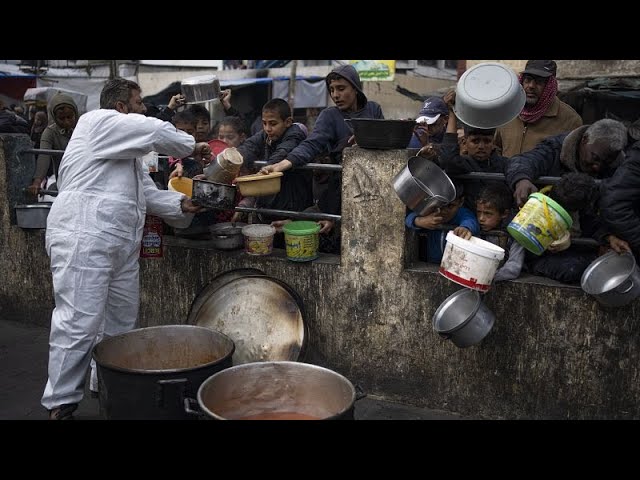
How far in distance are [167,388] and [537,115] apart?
3.37 m

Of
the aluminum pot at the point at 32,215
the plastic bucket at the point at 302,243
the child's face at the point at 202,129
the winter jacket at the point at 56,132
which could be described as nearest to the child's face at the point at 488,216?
the plastic bucket at the point at 302,243

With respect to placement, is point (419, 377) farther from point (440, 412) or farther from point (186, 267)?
point (186, 267)

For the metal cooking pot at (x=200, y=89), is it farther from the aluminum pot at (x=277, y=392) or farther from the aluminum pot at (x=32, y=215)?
the aluminum pot at (x=277, y=392)

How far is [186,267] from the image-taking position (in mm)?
4789

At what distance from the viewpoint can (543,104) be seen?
15.4ft

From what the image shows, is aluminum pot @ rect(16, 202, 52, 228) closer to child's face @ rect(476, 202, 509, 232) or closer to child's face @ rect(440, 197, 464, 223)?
child's face @ rect(440, 197, 464, 223)

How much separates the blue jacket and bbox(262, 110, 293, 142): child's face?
1.36 metres

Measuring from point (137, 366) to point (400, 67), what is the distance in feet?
66.1

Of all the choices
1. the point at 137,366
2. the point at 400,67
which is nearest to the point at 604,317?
the point at 137,366

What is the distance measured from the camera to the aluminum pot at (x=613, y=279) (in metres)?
3.24

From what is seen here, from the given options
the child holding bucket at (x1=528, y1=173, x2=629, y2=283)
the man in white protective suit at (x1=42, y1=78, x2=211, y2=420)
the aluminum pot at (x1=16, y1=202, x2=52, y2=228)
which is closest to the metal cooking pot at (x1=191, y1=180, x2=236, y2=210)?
the man in white protective suit at (x1=42, y1=78, x2=211, y2=420)

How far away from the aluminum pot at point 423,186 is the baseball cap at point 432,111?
161cm

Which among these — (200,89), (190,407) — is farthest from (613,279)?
(200,89)

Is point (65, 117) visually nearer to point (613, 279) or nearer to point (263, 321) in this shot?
point (263, 321)
